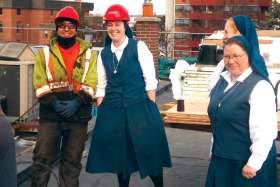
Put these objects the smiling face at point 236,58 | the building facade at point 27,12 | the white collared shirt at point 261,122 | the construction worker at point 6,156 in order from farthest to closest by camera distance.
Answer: the building facade at point 27,12, the smiling face at point 236,58, the white collared shirt at point 261,122, the construction worker at point 6,156

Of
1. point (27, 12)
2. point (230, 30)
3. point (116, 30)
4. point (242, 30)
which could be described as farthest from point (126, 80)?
point (27, 12)

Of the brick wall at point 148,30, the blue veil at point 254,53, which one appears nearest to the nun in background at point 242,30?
the blue veil at point 254,53

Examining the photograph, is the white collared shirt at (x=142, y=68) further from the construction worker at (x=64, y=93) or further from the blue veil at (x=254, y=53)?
the blue veil at (x=254, y=53)

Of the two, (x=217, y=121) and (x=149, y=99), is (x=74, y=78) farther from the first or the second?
(x=217, y=121)

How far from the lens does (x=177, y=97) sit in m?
5.36

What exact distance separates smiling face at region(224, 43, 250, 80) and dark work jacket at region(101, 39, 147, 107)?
142 cm

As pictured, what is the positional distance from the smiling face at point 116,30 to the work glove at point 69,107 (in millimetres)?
637

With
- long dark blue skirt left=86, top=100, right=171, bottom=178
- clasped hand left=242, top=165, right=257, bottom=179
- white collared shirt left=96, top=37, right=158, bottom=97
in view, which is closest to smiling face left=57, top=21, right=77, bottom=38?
white collared shirt left=96, top=37, right=158, bottom=97

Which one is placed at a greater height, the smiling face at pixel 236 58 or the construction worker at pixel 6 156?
the smiling face at pixel 236 58

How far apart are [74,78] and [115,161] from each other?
83cm

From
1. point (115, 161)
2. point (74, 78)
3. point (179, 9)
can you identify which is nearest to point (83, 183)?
point (115, 161)

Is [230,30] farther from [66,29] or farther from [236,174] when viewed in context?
[66,29]

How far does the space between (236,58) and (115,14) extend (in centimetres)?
159

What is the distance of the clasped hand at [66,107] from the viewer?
5.13 metres
